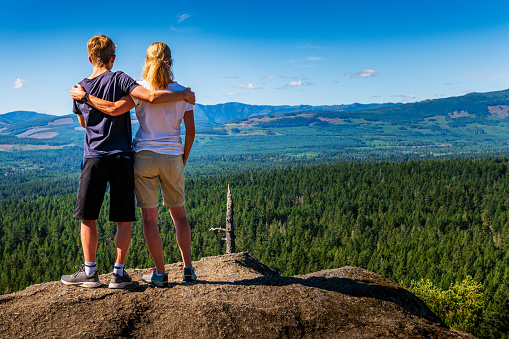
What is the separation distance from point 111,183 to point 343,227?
112788mm

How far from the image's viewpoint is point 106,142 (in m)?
8.50

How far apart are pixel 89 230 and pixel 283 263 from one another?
81712 mm

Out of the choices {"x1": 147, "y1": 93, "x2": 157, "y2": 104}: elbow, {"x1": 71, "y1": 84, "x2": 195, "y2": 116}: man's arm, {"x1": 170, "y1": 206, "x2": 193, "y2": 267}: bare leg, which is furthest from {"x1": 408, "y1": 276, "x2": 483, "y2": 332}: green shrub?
{"x1": 147, "y1": 93, "x2": 157, "y2": 104}: elbow

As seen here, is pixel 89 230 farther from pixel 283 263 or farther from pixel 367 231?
pixel 367 231

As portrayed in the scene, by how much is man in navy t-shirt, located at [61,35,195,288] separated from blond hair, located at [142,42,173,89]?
0.28 meters

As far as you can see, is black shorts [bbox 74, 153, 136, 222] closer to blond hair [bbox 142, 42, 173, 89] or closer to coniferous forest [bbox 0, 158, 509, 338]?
blond hair [bbox 142, 42, 173, 89]

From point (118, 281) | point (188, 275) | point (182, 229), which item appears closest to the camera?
point (118, 281)

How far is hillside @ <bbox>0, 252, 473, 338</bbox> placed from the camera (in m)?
7.83

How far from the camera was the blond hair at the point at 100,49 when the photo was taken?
8586 mm

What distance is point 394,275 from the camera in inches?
3019

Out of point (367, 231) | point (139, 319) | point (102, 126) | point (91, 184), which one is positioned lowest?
point (367, 231)

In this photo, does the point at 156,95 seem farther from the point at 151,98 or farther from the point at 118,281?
the point at 118,281

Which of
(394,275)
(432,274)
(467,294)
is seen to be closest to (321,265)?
(394,275)

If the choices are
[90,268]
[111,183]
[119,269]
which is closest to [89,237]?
[90,268]
